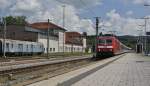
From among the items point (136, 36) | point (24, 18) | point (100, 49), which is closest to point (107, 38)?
point (100, 49)

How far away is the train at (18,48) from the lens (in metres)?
59.8

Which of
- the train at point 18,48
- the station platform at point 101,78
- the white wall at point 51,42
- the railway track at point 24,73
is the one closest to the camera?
the station platform at point 101,78

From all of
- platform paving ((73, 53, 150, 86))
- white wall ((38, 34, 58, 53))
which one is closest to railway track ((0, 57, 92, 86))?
platform paving ((73, 53, 150, 86))

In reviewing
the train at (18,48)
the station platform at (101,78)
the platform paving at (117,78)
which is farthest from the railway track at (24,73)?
the train at (18,48)

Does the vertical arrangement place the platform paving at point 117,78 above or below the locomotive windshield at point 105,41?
below

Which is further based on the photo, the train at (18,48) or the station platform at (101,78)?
the train at (18,48)

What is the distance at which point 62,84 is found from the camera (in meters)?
14.9

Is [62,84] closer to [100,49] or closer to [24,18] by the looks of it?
[100,49]

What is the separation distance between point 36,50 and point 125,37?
44112 mm

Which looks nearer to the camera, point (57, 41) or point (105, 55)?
point (105, 55)

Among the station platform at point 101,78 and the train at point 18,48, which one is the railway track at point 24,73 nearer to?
the station platform at point 101,78

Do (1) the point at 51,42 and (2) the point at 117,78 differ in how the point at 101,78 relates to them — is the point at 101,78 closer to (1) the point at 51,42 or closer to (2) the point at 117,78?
(2) the point at 117,78

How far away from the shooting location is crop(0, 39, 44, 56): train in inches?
2355

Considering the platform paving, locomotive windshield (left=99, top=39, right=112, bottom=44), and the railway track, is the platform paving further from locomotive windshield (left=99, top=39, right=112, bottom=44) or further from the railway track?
locomotive windshield (left=99, top=39, right=112, bottom=44)
